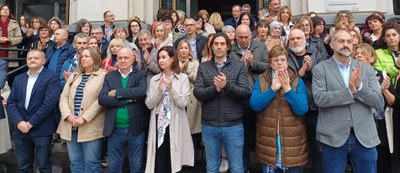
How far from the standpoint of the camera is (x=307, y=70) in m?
3.98

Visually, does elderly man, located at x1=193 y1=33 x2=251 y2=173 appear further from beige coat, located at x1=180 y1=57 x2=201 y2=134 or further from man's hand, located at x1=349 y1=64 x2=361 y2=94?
man's hand, located at x1=349 y1=64 x2=361 y2=94

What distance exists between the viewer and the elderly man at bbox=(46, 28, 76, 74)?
529 centimetres

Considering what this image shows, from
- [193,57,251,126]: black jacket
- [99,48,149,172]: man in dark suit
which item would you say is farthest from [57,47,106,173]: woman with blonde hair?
[193,57,251,126]: black jacket

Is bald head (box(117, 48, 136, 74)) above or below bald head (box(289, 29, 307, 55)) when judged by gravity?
below

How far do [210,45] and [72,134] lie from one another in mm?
1938

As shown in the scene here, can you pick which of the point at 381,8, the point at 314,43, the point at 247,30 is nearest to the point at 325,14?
the point at 381,8

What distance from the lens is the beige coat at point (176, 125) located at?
3902 mm

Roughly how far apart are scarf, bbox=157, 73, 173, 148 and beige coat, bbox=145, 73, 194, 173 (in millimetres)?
45

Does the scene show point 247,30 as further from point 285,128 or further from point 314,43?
point 285,128

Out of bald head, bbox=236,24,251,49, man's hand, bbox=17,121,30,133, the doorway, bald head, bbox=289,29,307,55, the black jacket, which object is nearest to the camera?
the black jacket

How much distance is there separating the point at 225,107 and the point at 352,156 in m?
1.37

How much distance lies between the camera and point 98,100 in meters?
4.03

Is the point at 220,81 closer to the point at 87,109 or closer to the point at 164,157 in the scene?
the point at 164,157

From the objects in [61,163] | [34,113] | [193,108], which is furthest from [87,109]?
[61,163]
